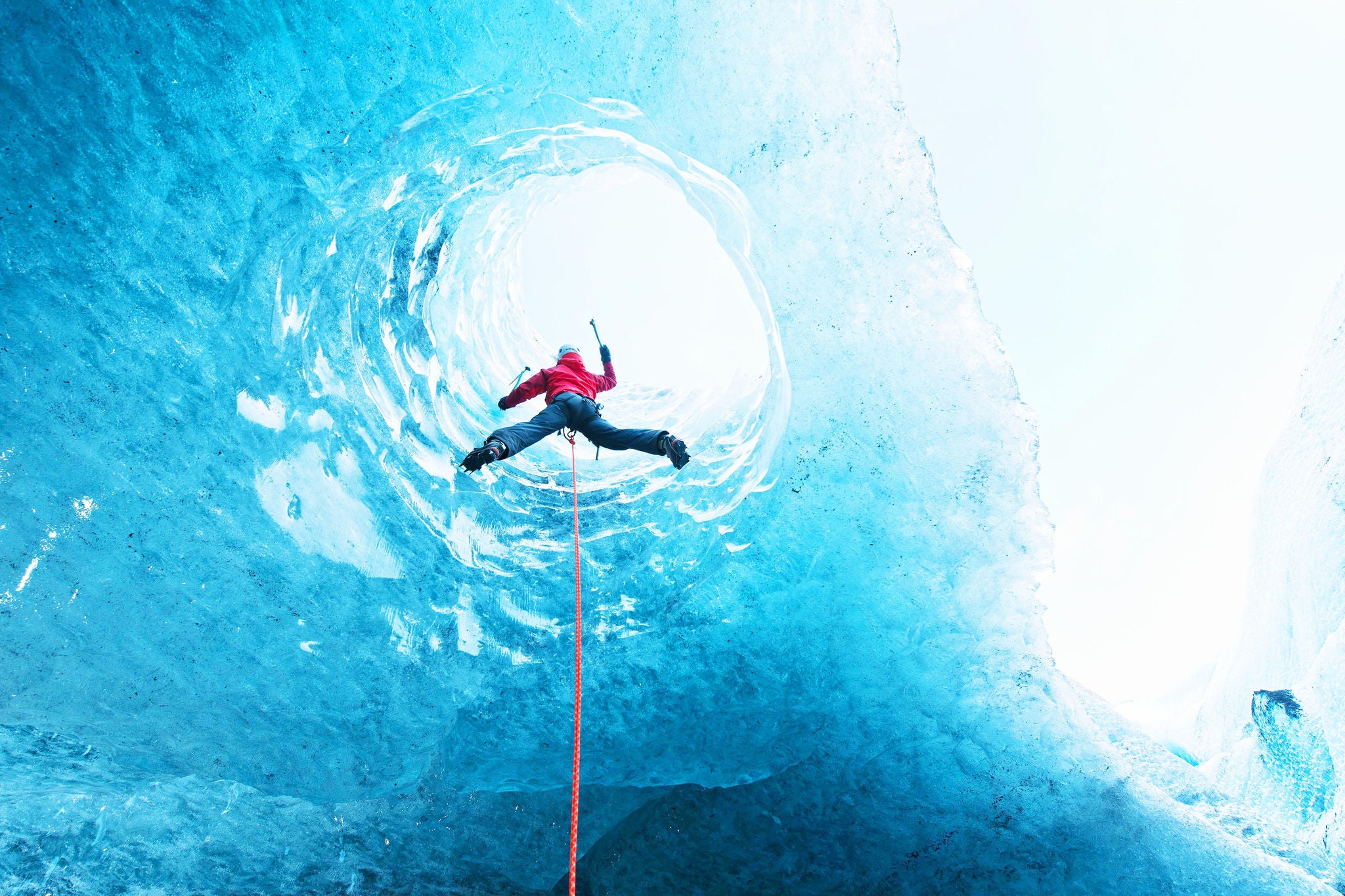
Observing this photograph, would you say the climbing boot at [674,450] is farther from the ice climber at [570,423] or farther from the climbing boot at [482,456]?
the climbing boot at [482,456]

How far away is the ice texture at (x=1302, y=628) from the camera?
3393 mm

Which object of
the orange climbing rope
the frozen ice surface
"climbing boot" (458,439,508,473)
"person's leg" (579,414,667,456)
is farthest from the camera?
"person's leg" (579,414,667,456)

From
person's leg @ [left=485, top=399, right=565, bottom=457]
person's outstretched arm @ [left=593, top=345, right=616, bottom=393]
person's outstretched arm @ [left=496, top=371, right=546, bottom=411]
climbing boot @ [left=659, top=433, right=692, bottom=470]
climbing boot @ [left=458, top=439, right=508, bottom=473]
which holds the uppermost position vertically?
person's outstretched arm @ [left=593, top=345, right=616, bottom=393]

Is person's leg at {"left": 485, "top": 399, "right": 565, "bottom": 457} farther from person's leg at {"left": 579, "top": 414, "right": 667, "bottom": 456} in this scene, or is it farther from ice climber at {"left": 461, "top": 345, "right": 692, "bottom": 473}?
person's leg at {"left": 579, "top": 414, "right": 667, "bottom": 456}

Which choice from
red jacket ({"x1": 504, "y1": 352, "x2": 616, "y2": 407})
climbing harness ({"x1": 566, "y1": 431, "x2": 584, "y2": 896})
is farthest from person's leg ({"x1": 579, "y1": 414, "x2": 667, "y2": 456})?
red jacket ({"x1": 504, "y1": 352, "x2": 616, "y2": 407})

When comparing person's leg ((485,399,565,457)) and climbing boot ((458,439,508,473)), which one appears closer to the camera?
climbing boot ((458,439,508,473))

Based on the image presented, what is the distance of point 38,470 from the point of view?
9.36ft

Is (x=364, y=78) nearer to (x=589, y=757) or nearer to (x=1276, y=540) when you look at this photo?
(x=589, y=757)

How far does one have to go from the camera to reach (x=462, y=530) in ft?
13.6

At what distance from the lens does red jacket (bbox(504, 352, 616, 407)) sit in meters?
4.56

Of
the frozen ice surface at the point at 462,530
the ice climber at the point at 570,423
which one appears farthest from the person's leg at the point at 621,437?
the frozen ice surface at the point at 462,530

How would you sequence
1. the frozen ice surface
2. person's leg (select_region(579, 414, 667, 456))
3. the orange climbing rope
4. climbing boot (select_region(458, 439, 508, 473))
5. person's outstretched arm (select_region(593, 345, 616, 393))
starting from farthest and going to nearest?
person's outstretched arm (select_region(593, 345, 616, 393)), person's leg (select_region(579, 414, 667, 456)), climbing boot (select_region(458, 439, 508, 473)), the frozen ice surface, the orange climbing rope

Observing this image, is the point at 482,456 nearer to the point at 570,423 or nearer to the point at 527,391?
the point at 570,423

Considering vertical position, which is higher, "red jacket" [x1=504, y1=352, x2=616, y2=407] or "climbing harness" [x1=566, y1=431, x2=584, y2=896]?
"red jacket" [x1=504, y1=352, x2=616, y2=407]
